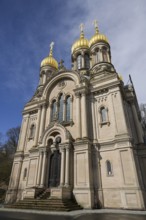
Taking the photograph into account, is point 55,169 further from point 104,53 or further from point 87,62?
point 104,53

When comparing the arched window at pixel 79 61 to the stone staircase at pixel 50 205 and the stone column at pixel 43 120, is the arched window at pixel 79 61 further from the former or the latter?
the stone staircase at pixel 50 205

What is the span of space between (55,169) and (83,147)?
12.4 feet

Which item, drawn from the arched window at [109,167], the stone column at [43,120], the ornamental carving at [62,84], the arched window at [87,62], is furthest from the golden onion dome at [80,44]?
the arched window at [109,167]

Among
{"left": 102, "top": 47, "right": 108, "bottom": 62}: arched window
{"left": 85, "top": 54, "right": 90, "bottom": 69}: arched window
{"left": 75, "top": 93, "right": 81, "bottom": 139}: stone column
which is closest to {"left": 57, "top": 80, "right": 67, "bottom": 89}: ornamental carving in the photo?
{"left": 75, "top": 93, "right": 81, "bottom": 139}: stone column

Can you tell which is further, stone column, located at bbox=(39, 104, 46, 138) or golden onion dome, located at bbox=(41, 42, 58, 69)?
golden onion dome, located at bbox=(41, 42, 58, 69)

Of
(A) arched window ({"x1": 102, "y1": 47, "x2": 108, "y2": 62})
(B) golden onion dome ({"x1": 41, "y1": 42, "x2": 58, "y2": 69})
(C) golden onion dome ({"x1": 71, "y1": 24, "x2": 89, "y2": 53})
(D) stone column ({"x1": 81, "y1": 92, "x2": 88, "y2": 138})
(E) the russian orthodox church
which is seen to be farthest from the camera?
(B) golden onion dome ({"x1": 41, "y1": 42, "x2": 58, "y2": 69})

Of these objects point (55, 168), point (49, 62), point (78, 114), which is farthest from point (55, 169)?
point (49, 62)

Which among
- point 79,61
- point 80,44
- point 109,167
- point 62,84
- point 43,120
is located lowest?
point 109,167

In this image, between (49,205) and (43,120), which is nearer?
(49,205)

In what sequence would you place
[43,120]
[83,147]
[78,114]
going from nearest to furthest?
[83,147] → [78,114] → [43,120]

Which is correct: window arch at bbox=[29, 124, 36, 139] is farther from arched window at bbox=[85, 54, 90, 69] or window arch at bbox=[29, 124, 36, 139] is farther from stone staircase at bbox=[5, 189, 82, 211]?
arched window at bbox=[85, 54, 90, 69]

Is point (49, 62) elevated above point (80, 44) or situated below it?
below

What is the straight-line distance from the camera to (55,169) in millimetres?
15000

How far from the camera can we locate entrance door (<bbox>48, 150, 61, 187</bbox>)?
567 inches
